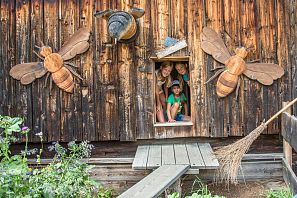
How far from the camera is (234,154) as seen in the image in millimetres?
5004

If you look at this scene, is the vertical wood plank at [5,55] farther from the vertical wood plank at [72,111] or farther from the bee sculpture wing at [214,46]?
the bee sculpture wing at [214,46]

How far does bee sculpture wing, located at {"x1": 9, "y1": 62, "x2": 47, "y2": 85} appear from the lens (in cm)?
553

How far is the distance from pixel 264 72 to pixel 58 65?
3.04 meters

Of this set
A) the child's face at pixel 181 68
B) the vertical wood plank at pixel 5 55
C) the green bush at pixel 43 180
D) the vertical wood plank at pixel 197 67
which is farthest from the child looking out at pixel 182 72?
the green bush at pixel 43 180

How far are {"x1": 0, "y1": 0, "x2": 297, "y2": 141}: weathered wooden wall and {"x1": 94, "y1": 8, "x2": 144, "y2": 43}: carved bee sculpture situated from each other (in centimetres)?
46

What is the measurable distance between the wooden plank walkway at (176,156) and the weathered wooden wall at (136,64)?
0.21 m

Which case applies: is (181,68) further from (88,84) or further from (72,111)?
(72,111)

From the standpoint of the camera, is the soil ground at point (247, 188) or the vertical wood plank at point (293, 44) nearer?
the soil ground at point (247, 188)

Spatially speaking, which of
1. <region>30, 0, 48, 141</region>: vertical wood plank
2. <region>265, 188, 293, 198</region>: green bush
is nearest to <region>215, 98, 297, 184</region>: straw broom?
<region>265, 188, 293, 198</region>: green bush

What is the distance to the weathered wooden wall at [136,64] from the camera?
18.0 feet

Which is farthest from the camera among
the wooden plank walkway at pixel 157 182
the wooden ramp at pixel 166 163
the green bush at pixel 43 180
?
the wooden ramp at pixel 166 163

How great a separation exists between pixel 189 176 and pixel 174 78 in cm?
223

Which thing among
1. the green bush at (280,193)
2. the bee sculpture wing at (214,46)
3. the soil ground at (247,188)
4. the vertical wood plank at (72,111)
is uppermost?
the bee sculpture wing at (214,46)

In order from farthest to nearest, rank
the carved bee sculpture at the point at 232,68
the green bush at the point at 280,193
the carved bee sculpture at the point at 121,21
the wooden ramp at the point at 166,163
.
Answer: the carved bee sculpture at the point at 232,68 → the carved bee sculpture at the point at 121,21 → the green bush at the point at 280,193 → the wooden ramp at the point at 166,163
